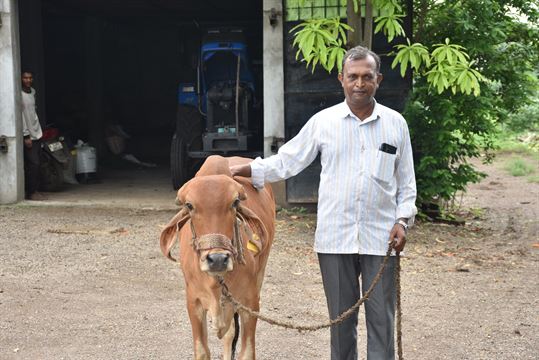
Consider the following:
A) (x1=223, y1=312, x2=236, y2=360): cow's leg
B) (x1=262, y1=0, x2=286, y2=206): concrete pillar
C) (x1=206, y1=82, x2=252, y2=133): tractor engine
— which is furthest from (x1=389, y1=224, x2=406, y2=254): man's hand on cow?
(x1=206, y1=82, x2=252, y2=133): tractor engine

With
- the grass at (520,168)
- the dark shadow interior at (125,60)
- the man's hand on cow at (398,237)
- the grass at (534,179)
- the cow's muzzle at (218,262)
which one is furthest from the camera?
the grass at (520,168)

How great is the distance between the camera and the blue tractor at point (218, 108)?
12547 mm

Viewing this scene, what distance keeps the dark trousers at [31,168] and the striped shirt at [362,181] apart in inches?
345

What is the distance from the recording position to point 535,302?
22.9ft

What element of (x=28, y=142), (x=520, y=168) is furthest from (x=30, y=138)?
(x=520, y=168)

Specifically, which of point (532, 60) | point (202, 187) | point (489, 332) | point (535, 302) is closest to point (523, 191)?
point (532, 60)

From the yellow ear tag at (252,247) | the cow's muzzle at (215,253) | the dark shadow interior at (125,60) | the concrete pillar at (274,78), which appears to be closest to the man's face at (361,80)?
the cow's muzzle at (215,253)

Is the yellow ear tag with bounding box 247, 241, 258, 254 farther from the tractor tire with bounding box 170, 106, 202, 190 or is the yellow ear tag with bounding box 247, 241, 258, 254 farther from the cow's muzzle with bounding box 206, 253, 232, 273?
the tractor tire with bounding box 170, 106, 202, 190

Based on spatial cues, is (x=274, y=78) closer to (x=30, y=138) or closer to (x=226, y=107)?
(x=226, y=107)

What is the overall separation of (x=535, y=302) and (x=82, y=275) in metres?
4.10

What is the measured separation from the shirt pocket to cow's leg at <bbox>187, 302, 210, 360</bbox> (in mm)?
1244

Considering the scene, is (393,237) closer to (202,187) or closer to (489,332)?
(202,187)

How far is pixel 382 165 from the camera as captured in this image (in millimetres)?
4105

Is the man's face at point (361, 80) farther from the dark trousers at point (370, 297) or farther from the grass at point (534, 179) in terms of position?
the grass at point (534, 179)
